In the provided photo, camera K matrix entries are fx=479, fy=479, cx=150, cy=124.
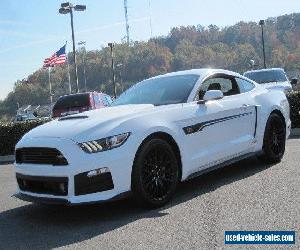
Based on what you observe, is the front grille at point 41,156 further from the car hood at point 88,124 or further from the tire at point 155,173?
the tire at point 155,173

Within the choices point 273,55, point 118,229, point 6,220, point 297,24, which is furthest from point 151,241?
point 297,24

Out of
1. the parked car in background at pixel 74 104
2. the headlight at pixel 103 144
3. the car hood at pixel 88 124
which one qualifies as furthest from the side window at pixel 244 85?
the parked car in background at pixel 74 104

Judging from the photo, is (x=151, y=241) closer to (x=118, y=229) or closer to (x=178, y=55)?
(x=118, y=229)

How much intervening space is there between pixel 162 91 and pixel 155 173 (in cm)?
Answer: 144

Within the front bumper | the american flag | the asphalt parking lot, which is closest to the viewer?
the asphalt parking lot

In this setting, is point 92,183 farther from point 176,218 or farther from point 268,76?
point 268,76

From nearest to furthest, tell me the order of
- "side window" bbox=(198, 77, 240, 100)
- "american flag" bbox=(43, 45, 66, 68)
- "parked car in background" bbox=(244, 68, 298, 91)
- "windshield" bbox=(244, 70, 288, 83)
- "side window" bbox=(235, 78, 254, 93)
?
"side window" bbox=(198, 77, 240, 100) → "side window" bbox=(235, 78, 254, 93) → "parked car in background" bbox=(244, 68, 298, 91) → "windshield" bbox=(244, 70, 288, 83) → "american flag" bbox=(43, 45, 66, 68)

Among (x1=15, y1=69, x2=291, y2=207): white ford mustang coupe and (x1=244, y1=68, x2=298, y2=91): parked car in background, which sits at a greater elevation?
(x1=244, y1=68, x2=298, y2=91): parked car in background

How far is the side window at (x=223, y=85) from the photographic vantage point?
6654mm

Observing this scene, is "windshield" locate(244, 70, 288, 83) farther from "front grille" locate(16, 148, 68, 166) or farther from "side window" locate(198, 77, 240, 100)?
"front grille" locate(16, 148, 68, 166)

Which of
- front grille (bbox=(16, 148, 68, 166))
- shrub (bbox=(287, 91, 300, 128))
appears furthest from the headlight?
shrub (bbox=(287, 91, 300, 128))

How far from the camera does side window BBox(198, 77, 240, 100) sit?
665cm

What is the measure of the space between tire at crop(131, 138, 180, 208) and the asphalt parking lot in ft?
0.50

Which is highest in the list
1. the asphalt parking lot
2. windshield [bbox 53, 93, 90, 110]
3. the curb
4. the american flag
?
the american flag
